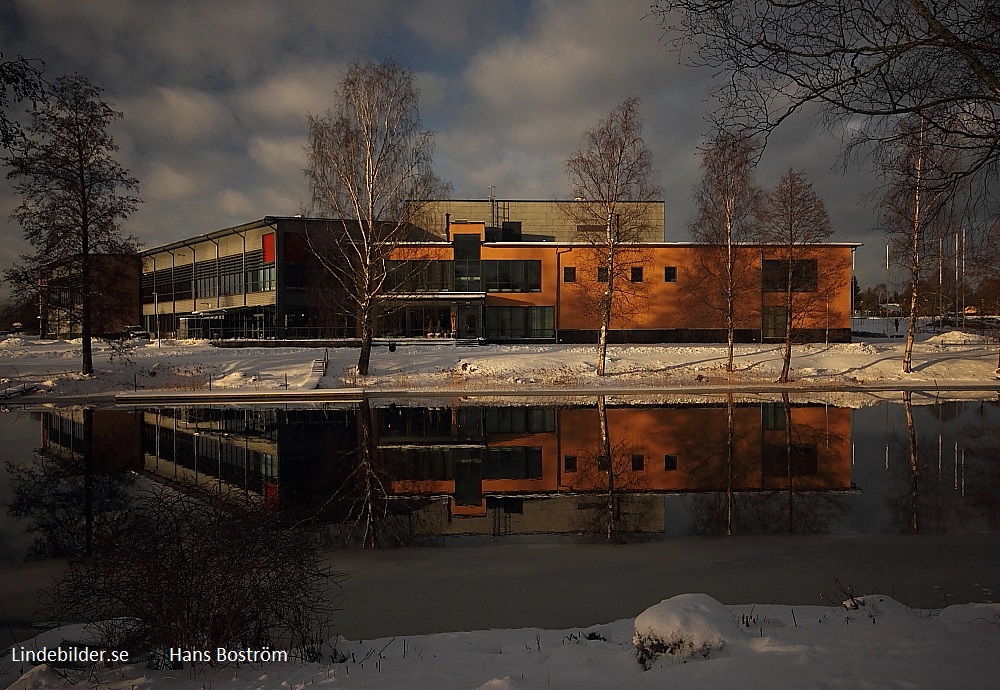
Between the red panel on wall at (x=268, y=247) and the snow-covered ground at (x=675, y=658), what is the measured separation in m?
50.5

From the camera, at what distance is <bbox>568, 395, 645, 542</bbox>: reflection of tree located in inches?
373

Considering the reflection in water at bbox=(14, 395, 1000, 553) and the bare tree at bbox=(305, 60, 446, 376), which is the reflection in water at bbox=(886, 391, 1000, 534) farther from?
the bare tree at bbox=(305, 60, 446, 376)

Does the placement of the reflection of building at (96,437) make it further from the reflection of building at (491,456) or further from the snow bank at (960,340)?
the snow bank at (960,340)

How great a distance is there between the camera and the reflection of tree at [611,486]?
948 cm

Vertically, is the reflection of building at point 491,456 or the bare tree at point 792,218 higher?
the bare tree at point 792,218

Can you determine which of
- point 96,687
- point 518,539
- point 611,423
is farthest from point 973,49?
point 611,423

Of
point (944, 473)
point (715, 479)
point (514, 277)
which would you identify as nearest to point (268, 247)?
point (514, 277)

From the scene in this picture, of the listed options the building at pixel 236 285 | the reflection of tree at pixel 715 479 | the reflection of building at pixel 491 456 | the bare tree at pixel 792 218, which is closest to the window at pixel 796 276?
the bare tree at pixel 792 218

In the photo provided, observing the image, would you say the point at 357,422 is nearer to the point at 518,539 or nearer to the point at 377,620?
the point at 518,539

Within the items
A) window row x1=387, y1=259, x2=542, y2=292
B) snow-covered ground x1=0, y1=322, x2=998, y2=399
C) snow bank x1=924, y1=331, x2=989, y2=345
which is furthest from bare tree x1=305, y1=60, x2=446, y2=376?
snow bank x1=924, y1=331, x2=989, y2=345

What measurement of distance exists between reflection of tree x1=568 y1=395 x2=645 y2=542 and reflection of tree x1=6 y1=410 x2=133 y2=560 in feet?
21.0

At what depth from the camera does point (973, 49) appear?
5.49 metres

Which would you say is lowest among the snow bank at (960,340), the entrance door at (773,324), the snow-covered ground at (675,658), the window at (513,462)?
the window at (513,462)

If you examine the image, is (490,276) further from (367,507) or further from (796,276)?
(367,507)
